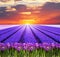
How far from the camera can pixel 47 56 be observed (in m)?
6.03

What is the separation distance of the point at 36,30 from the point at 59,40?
0.49 metres

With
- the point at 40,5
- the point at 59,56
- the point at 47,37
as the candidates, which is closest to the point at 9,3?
the point at 40,5

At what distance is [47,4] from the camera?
6613mm

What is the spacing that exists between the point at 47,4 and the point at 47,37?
682 millimetres

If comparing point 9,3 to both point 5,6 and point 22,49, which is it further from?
point 22,49

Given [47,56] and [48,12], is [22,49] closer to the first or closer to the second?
[47,56]

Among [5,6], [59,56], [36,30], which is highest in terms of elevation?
[5,6]

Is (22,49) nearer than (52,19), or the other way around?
(22,49)

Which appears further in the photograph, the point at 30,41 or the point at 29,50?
the point at 30,41

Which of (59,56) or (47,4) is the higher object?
(47,4)

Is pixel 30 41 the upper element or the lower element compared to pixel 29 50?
upper

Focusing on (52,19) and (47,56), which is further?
(52,19)

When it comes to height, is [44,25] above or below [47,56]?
above

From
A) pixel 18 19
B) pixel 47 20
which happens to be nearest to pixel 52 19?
pixel 47 20
